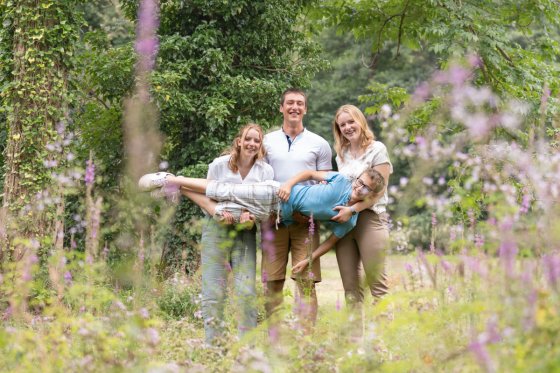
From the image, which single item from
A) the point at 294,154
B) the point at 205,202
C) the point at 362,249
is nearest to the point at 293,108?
the point at 294,154

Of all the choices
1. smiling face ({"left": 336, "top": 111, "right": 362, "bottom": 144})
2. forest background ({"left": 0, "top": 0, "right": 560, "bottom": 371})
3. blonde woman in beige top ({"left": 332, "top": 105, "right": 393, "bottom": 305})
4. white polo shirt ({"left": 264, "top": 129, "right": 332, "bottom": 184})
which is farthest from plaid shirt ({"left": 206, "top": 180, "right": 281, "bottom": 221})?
forest background ({"left": 0, "top": 0, "right": 560, "bottom": 371})

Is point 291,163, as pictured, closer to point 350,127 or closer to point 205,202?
point 350,127

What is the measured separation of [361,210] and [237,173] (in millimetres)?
817

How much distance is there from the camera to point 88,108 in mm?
10039

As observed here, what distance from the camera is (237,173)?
4785 millimetres

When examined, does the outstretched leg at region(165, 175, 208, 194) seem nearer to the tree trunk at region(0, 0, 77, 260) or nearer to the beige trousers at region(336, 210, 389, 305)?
the beige trousers at region(336, 210, 389, 305)

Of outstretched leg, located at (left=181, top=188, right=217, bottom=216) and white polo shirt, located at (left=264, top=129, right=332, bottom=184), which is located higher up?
white polo shirt, located at (left=264, top=129, right=332, bottom=184)

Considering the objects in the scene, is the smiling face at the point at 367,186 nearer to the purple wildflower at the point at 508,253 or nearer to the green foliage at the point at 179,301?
the purple wildflower at the point at 508,253

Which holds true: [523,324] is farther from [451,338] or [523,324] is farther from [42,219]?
[42,219]

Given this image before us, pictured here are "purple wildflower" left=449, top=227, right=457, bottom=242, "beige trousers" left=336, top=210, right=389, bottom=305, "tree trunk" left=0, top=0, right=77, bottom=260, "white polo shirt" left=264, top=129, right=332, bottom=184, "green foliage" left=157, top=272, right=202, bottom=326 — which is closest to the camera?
"purple wildflower" left=449, top=227, right=457, bottom=242

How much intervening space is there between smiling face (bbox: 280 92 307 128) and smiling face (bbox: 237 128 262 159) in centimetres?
42

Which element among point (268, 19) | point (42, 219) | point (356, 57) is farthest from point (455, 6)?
point (356, 57)

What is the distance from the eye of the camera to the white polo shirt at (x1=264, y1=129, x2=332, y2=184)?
5008 millimetres

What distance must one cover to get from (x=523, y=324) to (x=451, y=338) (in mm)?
580
